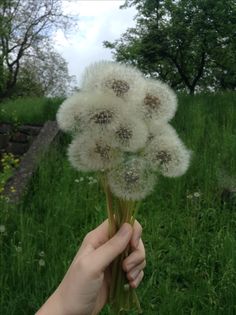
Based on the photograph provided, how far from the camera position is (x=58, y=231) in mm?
4145

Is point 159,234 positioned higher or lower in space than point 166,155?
lower

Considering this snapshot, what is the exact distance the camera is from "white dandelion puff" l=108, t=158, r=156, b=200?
4.18 feet

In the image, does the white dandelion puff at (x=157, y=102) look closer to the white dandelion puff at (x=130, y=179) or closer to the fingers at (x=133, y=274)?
the white dandelion puff at (x=130, y=179)

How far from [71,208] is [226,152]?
5.40ft

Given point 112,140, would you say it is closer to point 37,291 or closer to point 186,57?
point 37,291

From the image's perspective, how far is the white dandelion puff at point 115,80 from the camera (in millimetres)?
1252

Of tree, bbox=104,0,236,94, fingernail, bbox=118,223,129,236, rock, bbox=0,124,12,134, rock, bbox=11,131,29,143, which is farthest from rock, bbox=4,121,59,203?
tree, bbox=104,0,236,94

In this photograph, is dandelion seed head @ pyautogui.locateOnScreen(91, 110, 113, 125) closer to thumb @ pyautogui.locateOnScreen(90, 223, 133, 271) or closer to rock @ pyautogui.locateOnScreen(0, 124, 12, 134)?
thumb @ pyautogui.locateOnScreen(90, 223, 133, 271)

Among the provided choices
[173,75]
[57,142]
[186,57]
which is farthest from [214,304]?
[173,75]

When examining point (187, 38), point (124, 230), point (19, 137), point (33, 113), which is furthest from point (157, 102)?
point (187, 38)

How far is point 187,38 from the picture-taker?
48.8 feet

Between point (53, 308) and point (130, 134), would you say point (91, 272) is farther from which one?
point (130, 134)

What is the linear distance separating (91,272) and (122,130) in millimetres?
411

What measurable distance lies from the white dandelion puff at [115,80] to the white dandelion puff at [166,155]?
0.11m
